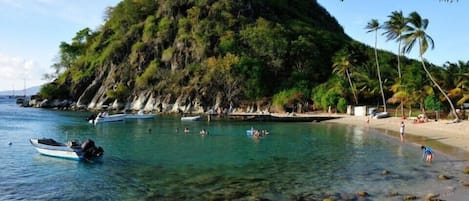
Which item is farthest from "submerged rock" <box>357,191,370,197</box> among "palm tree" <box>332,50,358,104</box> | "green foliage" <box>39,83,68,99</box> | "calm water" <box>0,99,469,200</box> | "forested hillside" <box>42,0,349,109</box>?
"green foliage" <box>39,83,68,99</box>

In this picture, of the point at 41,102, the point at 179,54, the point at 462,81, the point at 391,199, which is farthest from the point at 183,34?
the point at 391,199

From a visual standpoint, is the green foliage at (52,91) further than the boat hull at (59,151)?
Yes

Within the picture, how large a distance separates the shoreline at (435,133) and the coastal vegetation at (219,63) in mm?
21731

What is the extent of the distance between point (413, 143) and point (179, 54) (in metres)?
95.9

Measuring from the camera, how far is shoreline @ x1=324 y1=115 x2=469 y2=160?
41656mm

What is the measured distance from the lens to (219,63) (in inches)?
4803

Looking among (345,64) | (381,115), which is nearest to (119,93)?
(345,64)

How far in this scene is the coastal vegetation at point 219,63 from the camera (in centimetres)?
10656

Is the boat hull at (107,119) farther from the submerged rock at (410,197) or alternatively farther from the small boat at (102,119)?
the submerged rock at (410,197)

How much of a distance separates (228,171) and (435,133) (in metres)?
33.5

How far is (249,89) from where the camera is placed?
117m

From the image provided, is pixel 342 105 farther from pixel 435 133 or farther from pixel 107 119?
pixel 107 119

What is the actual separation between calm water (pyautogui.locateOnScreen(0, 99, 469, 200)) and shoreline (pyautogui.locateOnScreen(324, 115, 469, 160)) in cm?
287

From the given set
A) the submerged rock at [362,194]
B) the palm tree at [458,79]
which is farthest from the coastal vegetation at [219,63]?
the submerged rock at [362,194]
